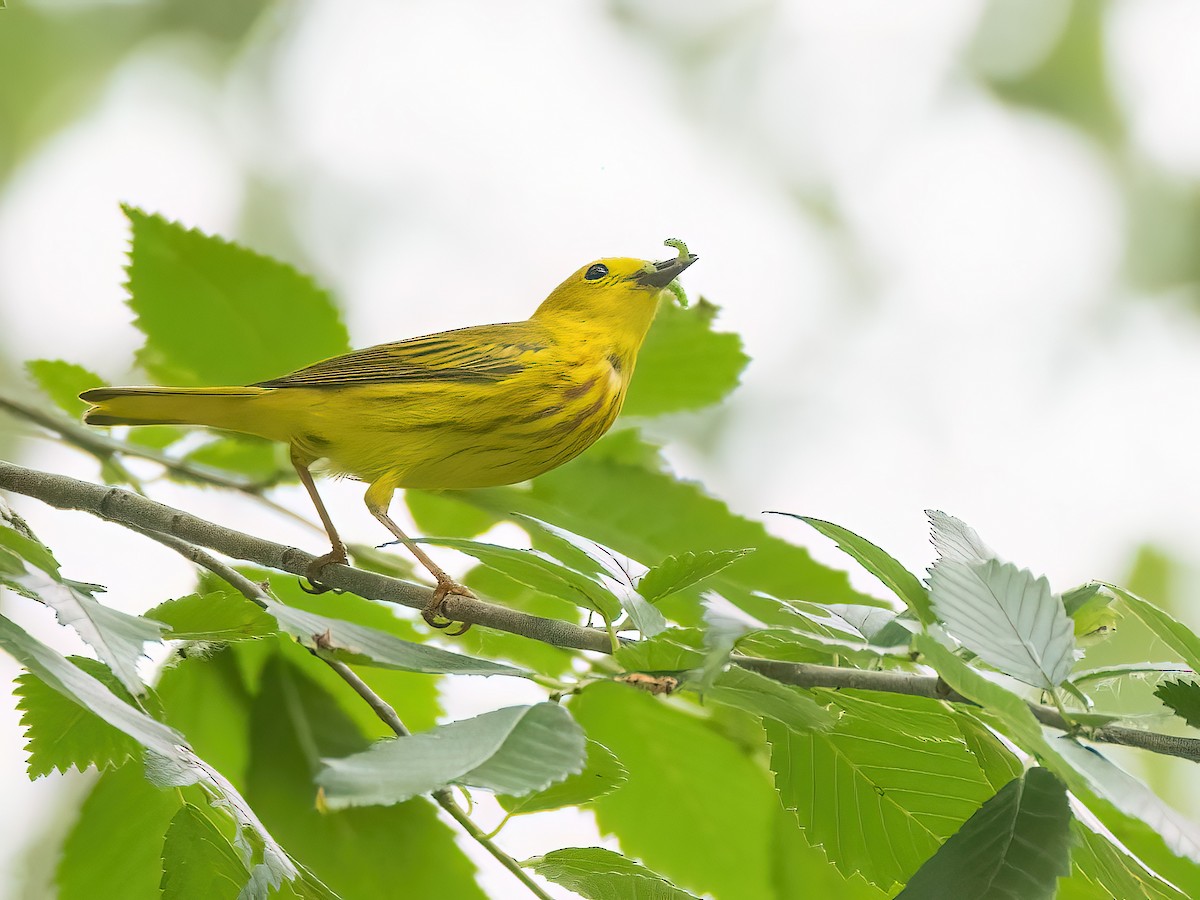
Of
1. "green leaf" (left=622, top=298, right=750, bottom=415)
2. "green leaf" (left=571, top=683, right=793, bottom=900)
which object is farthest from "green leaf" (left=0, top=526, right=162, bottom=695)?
"green leaf" (left=622, top=298, right=750, bottom=415)

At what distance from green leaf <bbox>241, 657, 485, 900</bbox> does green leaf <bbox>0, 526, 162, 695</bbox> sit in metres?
0.54

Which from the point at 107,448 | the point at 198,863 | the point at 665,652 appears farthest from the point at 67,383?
the point at 665,652

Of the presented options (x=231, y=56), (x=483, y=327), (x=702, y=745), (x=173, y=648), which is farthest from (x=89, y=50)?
(x=702, y=745)

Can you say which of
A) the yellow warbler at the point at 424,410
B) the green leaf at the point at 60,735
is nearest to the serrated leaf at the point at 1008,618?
the green leaf at the point at 60,735

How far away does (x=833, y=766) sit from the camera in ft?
3.00

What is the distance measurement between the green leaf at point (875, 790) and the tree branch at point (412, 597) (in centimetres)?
12

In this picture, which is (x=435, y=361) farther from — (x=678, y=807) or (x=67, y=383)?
(x=678, y=807)

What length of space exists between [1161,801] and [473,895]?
32.2 inches

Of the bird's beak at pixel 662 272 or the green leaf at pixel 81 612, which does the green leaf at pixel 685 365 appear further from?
the green leaf at pixel 81 612

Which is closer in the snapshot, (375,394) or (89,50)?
(375,394)

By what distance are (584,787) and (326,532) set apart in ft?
2.17

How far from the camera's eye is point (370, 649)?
73cm

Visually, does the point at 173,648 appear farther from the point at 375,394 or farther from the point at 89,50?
the point at 89,50

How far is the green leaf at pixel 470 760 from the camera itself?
0.55 meters
